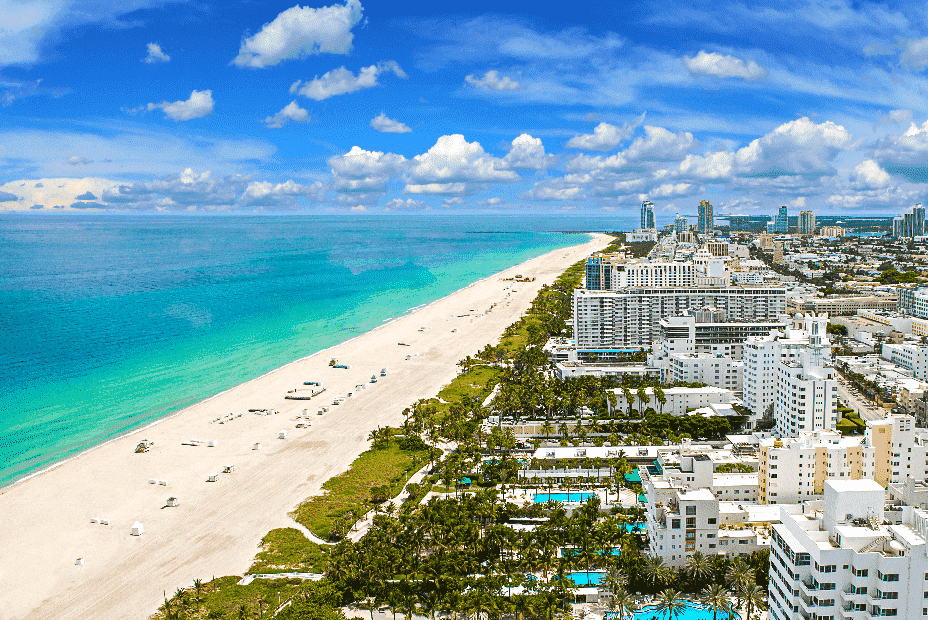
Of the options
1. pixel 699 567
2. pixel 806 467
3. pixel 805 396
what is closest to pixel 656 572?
pixel 699 567

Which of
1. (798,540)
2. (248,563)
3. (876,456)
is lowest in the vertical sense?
(248,563)

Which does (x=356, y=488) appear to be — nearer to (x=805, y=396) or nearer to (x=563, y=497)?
(x=563, y=497)

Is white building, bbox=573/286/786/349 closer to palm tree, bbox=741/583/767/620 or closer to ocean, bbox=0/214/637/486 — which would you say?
ocean, bbox=0/214/637/486

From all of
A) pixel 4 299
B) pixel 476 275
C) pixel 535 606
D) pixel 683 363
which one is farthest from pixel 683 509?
pixel 476 275

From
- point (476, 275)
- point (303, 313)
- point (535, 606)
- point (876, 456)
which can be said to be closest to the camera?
point (535, 606)

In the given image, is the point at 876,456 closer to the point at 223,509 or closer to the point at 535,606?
the point at 535,606
